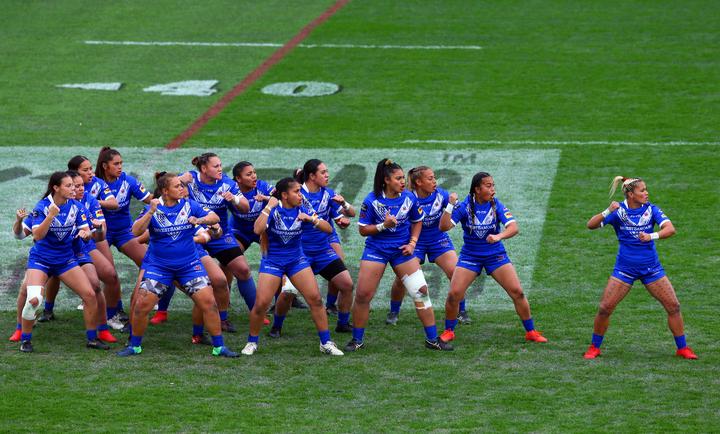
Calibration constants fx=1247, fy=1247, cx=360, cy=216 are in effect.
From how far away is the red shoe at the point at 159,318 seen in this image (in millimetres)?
14938

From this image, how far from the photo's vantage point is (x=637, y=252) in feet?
42.7

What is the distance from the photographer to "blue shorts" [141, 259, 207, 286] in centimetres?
1313

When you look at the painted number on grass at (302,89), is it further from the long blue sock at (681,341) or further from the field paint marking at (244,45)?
the long blue sock at (681,341)

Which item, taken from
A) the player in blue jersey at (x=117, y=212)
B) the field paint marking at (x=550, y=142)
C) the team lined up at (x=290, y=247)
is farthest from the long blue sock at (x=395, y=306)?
the field paint marking at (x=550, y=142)

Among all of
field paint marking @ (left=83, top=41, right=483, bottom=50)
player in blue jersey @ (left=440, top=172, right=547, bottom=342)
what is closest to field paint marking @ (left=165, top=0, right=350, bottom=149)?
field paint marking @ (left=83, top=41, right=483, bottom=50)

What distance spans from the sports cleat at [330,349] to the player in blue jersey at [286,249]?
27 cm

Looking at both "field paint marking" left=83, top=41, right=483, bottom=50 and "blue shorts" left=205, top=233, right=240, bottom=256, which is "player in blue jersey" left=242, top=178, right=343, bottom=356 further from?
"field paint marking" left=83, top=41, right=483, bottom=50

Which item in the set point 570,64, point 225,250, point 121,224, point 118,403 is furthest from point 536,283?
point 570,64

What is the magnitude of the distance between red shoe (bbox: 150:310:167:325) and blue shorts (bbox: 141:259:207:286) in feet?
5.98

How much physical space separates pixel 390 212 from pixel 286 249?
120 centimetres

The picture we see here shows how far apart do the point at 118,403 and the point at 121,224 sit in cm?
347

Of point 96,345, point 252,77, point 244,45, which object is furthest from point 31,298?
point 244,45

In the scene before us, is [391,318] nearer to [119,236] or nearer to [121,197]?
[119,236]

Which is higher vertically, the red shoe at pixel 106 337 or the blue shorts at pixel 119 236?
the blue shorts at pixel 119 236
